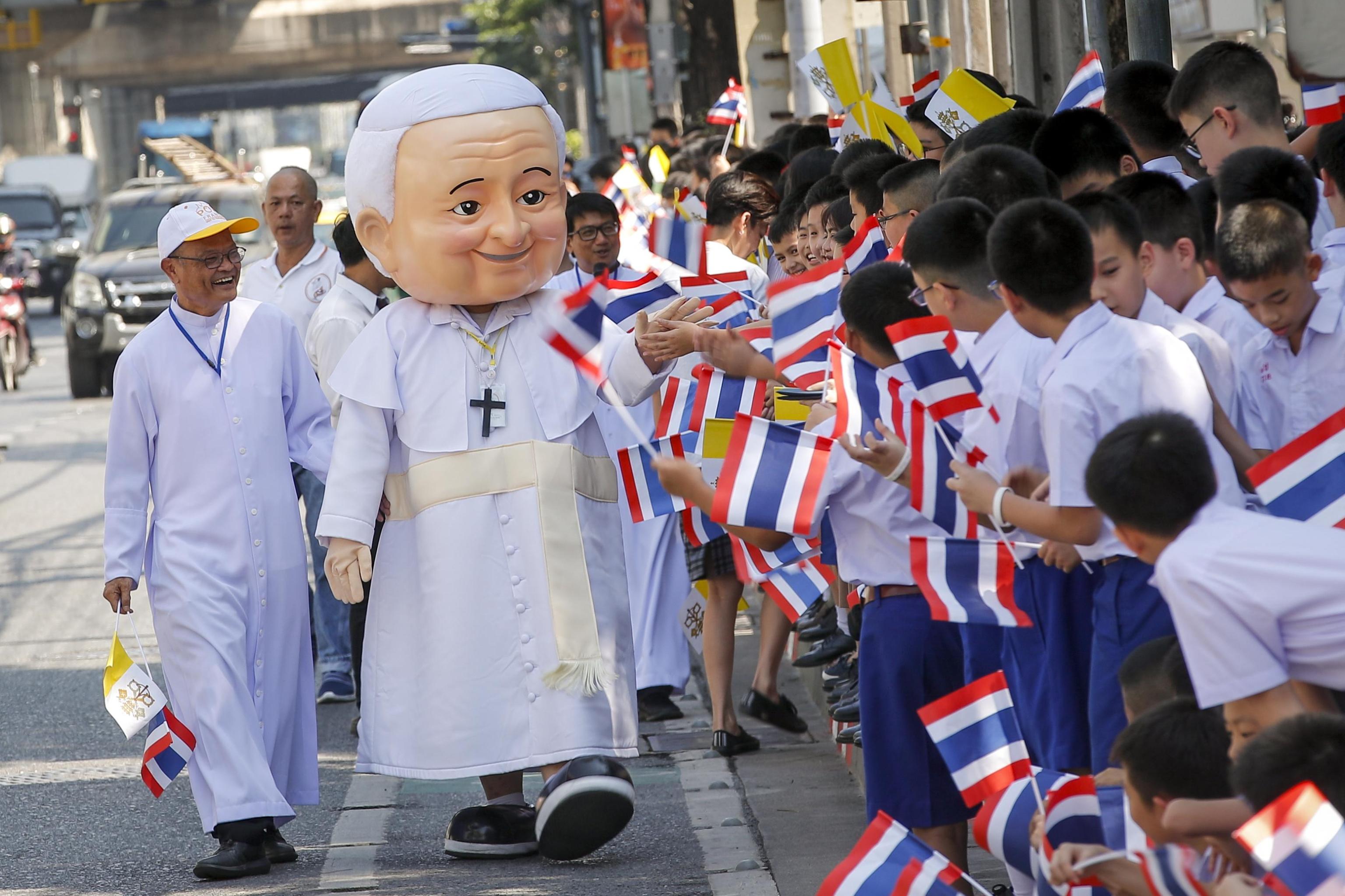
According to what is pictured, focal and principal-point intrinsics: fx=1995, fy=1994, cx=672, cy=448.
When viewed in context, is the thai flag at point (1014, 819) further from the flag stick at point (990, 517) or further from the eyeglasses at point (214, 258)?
the eyeglasses at point (214, 258)

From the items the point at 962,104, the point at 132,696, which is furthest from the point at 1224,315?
the point at 132,696

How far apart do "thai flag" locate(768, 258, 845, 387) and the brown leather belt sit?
0.59m

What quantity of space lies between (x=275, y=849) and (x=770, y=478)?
7.63 ft

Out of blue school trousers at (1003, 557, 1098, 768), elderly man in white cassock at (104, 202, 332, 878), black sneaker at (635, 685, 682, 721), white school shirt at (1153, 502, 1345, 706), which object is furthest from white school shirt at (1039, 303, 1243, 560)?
black sneaker at (635, 685, 682, 721)

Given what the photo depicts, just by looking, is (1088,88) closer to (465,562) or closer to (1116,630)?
Result: (465,562)

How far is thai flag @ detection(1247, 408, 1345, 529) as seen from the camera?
380 cm

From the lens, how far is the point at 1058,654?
4344 mm

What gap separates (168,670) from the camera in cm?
587

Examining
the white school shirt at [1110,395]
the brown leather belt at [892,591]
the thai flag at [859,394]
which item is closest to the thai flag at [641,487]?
the brown leather belt at [892,591]

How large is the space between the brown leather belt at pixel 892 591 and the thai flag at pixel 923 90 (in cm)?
389

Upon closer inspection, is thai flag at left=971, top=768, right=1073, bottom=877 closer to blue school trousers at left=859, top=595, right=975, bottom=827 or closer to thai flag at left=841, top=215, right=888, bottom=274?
blue school trousers at left=859, top=595, right=975, bottom=827

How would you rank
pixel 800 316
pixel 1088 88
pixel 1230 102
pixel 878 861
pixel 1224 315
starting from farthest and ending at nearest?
pixel 1088 88 → pixel 1230 102 → pixel 800 316 → pixel 1224 315 → pixel 878 861

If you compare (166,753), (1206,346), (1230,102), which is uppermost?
(1230,102)

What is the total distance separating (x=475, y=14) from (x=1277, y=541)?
51.3 m
